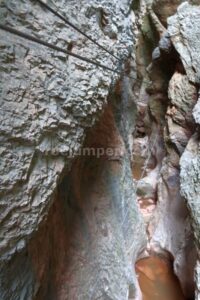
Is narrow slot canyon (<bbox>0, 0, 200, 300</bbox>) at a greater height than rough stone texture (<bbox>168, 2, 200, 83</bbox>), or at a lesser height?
lesser

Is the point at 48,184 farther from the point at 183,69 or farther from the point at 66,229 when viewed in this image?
the point at 183,69

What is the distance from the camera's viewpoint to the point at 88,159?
335 cm

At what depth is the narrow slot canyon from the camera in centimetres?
144

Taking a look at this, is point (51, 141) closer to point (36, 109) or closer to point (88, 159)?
point (36, 109)

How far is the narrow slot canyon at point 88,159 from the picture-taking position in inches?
56.6

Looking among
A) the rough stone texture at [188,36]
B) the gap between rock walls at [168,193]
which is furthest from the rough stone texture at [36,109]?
the rough stone texture at [188,36]

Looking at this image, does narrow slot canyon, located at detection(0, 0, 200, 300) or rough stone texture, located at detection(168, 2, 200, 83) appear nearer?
narrow slot canyon, located at detection(0, 0, 200, 300)

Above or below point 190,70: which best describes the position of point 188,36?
above

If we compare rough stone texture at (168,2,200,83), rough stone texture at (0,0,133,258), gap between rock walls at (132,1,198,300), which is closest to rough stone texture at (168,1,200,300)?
rough stone texture at (168,2,200,83)

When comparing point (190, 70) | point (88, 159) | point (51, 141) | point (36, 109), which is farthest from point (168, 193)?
point (36, 109)

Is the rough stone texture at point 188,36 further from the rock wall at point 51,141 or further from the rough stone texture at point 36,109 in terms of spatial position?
the rough stone texture at point 36,109

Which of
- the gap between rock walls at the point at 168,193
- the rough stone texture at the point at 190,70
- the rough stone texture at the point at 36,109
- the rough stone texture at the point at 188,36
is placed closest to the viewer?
the rough stone texture at the point at 36,109

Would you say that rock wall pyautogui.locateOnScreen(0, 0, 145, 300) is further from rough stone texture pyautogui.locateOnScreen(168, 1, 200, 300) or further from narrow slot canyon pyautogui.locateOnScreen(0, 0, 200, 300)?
rough stone texture pyautogui.locateOnScreen(168, 1, 200, 300)

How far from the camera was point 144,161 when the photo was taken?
27.5ft
